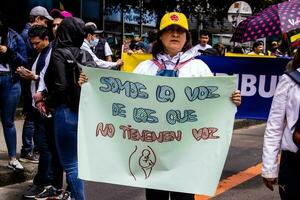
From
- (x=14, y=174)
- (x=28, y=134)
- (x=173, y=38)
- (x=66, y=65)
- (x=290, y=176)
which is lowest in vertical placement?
(x=14, y=174)

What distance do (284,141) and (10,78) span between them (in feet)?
12.0

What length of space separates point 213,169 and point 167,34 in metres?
0.92

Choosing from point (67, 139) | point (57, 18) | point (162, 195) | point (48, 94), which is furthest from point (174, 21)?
point (57, 18)

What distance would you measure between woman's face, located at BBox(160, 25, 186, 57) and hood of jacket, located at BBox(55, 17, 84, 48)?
42.0 inches

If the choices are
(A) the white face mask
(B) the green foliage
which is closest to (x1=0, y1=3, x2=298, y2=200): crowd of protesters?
(A) the white face mask

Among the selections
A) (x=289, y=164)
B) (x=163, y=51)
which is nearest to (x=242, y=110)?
(x=163, y=51)

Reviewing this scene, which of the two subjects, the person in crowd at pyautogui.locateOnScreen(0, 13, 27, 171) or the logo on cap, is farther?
the person in crowd at pyautogui.locateOnScreen(0, 13, 27, 171)

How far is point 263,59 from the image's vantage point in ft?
20.5

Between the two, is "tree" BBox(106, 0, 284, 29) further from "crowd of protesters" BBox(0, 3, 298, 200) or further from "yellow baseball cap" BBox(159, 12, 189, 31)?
"yellow baseball cap" BBox(159, 12, 189, 31)

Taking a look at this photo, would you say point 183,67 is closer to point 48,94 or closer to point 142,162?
point 142,162

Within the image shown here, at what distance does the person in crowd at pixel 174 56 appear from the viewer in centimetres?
351

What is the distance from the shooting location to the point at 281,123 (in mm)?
3002

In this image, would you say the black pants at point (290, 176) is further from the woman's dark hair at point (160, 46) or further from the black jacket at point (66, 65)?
the black jacket at point (66, 65)

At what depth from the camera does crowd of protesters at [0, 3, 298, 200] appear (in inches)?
169
